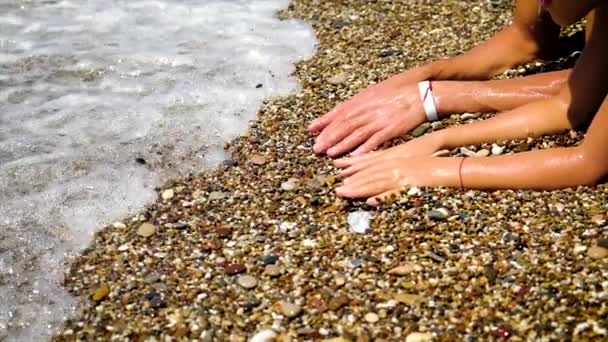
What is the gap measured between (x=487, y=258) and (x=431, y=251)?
0.89 ft

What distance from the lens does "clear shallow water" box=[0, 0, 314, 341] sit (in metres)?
3.95

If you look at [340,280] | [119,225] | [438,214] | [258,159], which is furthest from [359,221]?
[119,225]

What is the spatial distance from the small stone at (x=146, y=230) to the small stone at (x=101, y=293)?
0.46 metres

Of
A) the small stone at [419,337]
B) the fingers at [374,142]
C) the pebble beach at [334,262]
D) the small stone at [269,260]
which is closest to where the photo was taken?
the small stone at [419,337]

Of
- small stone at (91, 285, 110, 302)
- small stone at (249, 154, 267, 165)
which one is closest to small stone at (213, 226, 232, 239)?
small stone at (91, 285, 110, 302)

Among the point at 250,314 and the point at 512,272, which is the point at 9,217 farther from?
the point at 512,272

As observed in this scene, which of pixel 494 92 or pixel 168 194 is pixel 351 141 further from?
pixel 168 194

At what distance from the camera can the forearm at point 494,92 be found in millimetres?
4512

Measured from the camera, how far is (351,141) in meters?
4.54

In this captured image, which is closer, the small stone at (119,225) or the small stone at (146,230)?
the small stone at (146,230)

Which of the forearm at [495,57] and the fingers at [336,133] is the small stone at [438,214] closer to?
the fingers at [336,133]

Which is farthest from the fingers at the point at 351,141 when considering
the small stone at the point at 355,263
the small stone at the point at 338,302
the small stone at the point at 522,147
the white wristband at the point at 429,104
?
the small stone at the point at 338,302

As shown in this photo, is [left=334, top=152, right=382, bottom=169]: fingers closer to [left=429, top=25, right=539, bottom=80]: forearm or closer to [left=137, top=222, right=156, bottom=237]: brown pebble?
[left=429, top=25, right=539, bottom=80]: forearm

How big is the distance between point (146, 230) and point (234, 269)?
2.26 feet
